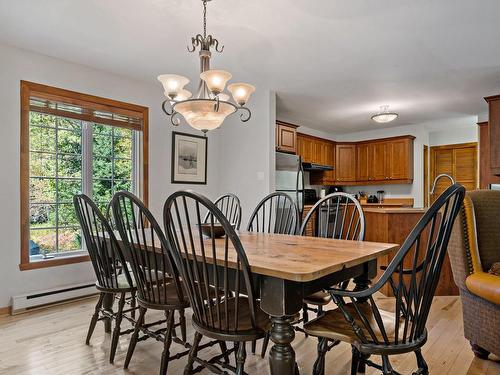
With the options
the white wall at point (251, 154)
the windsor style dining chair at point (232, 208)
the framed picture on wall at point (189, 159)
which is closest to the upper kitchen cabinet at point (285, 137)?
the white wall at point (251, 154)

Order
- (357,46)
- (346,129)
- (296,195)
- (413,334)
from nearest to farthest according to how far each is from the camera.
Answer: (413,334) < (357,46) < (296,195) < (346,129)

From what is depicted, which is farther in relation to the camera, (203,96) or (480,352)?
(203,96)

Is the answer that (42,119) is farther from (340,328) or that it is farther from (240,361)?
(340,328)

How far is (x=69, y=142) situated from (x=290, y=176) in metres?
2.81

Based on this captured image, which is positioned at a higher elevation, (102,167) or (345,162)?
(345,162)

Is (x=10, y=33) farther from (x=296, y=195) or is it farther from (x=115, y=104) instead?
(x=296, y=195)

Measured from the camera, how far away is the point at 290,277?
4.07 ft

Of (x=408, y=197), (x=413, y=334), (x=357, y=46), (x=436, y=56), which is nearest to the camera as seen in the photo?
(x=413, y=334)

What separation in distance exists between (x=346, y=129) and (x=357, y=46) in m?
3.98

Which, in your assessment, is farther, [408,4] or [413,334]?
[408,4]

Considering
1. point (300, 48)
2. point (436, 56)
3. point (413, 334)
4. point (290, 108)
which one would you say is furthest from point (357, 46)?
point (413, 334)

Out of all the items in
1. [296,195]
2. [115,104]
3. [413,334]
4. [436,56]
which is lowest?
[413,334]

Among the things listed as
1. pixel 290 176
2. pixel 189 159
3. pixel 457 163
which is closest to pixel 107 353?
pixel 189 159

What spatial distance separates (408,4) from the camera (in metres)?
2.36
